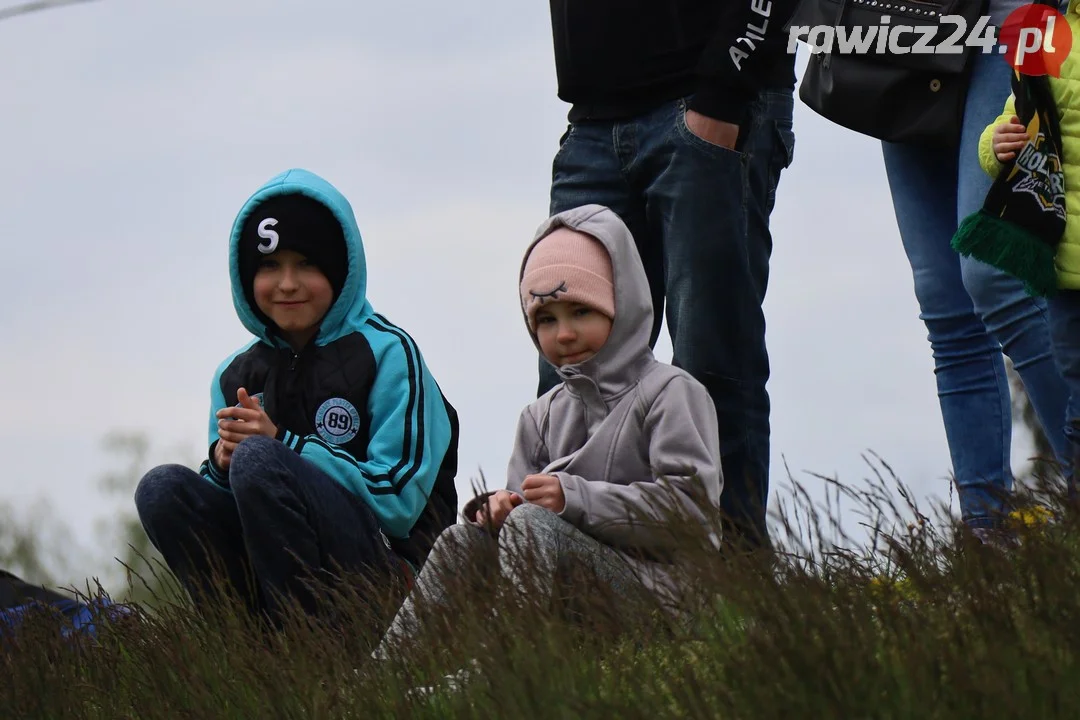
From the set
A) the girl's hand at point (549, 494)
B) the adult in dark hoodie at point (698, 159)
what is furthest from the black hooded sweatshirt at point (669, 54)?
the girl's hand at point (549, 494)

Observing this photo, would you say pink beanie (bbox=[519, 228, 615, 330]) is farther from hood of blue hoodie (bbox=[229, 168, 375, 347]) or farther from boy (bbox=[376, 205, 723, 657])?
hood of blue hoodie (bbox=[229, 168, 375, 347])

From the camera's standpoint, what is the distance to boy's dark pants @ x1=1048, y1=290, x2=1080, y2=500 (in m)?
4.42

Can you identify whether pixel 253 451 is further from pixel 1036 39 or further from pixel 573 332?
pixel 1036 39

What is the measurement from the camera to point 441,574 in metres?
3.80

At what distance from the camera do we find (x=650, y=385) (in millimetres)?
4387

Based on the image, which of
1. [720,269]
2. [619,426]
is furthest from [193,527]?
[720,269]

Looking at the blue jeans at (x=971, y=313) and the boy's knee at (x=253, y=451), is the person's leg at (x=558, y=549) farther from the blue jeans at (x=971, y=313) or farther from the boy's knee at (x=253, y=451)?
the blue jeans at (x=971, y=313)

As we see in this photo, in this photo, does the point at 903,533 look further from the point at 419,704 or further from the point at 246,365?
the point at 246,365

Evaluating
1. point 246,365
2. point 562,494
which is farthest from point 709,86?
point 246,365

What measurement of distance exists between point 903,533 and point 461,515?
1.39 meters

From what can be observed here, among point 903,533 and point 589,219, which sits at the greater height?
point 589,219

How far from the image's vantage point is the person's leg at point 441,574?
11.9 feet

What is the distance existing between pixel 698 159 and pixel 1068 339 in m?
1.24

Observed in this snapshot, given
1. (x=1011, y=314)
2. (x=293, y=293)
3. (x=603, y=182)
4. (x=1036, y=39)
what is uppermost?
(x=1036, y=39)
